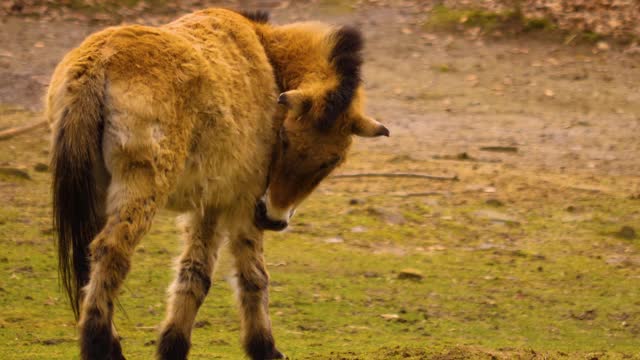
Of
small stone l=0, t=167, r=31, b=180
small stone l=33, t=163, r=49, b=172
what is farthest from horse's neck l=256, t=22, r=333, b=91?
small stone l=33, t=163, r=49, b=172

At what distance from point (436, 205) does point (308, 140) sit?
4468 millimetres

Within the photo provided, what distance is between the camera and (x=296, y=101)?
23.5 ft

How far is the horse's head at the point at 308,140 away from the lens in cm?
727

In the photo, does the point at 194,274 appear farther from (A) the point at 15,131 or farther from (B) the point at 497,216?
(A) the point at 15,131

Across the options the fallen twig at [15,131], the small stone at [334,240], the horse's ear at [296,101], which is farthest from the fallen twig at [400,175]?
the horse's ear at [296,101]

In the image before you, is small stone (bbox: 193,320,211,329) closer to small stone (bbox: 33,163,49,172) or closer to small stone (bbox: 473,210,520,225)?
small stone (bbox: 473,210,520,225)

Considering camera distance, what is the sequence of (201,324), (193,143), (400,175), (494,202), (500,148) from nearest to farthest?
(193,143) → (201,324) → (494,202) → (400,175) → (500,148)

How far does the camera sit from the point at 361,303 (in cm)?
911

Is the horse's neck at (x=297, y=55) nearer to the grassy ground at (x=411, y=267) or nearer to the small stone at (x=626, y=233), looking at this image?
the grassy ground at (x=411, y=267)

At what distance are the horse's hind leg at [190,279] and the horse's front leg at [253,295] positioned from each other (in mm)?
221

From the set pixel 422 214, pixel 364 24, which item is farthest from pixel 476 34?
pixel 422 214

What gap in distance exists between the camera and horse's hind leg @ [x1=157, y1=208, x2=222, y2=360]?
727 centimetres

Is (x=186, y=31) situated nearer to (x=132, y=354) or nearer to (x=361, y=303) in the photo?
(x=132, y=354)

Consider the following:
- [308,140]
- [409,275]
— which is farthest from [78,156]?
[409,275]
